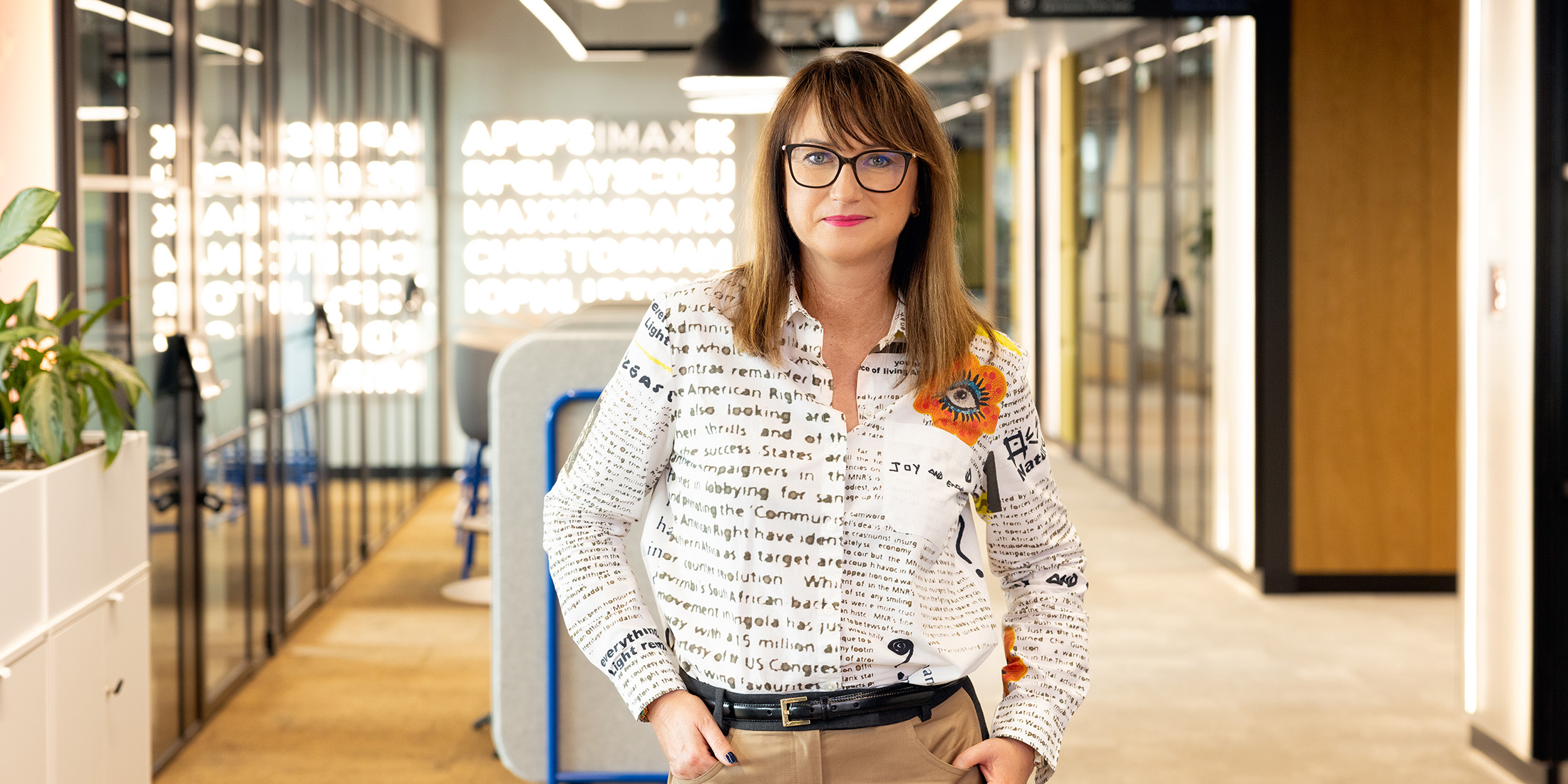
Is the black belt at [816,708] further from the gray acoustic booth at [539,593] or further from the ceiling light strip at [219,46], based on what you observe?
the ceiling light strip at [219,46]

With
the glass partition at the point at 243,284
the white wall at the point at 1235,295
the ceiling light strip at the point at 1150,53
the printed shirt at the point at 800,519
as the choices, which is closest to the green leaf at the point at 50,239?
the glass partition at the point at 243,284

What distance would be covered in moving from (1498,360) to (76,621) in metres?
3.51

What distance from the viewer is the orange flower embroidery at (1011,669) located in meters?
1.47

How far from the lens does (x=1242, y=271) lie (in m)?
6.14

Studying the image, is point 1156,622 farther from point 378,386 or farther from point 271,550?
point 378,386

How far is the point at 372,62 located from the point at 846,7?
518 cm

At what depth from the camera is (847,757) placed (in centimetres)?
139

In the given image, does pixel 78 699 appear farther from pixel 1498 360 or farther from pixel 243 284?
pixel 1498 360

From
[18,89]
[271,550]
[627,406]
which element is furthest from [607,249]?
[627,406]

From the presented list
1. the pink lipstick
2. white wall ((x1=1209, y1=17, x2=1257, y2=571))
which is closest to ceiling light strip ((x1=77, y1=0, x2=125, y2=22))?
the pink lipstick

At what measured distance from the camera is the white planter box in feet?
8.41

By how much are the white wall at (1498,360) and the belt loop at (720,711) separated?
3.06 metres

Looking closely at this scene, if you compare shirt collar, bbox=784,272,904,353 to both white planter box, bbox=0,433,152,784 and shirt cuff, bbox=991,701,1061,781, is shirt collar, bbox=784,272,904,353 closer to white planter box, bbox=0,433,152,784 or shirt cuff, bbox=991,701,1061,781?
shirt cuff, bbox=991,701,1061,781

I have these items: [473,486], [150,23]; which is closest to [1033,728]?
[150,23]
